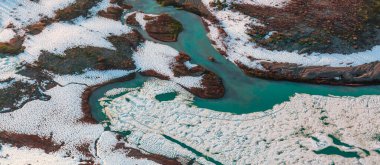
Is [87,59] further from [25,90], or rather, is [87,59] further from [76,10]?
[76,10]

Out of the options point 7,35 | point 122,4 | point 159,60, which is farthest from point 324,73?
point 7,35

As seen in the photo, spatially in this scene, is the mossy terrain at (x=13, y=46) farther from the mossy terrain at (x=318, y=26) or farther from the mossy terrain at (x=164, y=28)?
the mossy terrain at (x=318, y=26)

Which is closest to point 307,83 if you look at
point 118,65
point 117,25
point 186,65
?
point 186,65

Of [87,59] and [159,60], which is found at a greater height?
[159,60]

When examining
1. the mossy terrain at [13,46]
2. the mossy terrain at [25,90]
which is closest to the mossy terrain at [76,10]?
the mossy terrain at [13,46]

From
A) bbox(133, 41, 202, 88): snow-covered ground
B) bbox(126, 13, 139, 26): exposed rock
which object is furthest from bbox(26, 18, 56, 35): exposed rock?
bbox(133, 41, 202, 88): snow-covered ground

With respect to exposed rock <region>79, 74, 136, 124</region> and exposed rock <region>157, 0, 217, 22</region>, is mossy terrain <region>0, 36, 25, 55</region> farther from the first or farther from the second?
exposed rock <region>157, 0, 217, 22</region>
